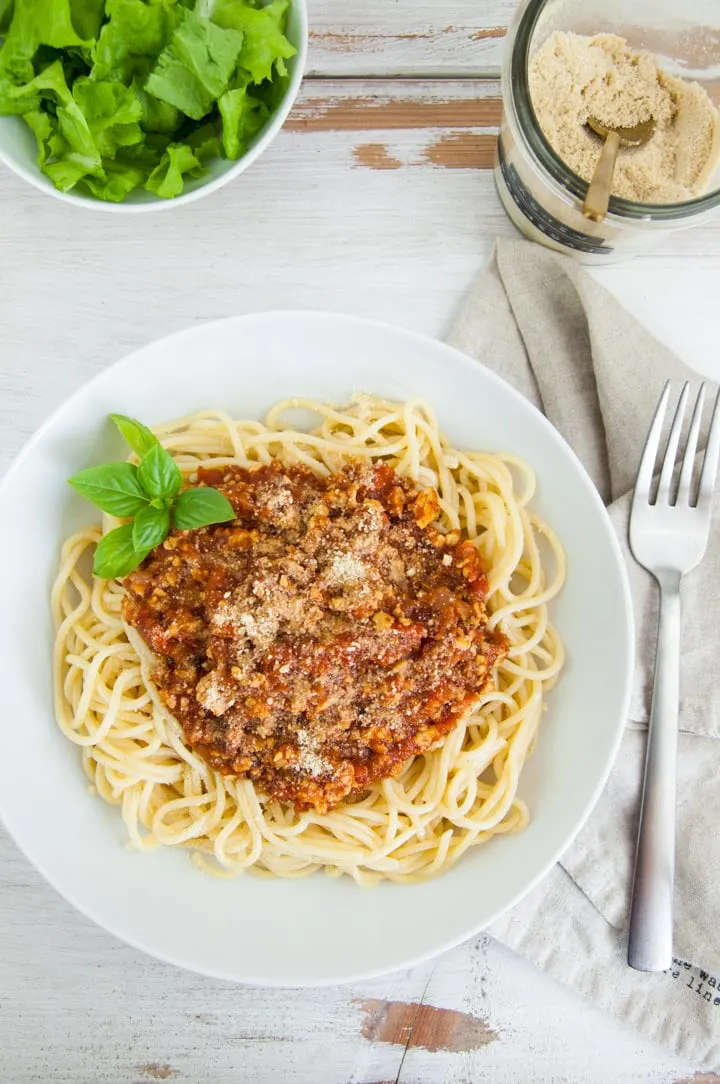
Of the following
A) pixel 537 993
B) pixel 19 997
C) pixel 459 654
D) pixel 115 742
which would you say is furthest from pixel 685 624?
pixel 19 997

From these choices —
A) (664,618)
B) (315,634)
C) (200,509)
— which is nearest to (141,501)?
(200,509)

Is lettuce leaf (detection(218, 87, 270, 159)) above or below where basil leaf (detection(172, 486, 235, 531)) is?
above

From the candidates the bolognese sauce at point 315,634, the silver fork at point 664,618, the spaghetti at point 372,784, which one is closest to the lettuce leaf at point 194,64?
the spaghetti at point 372,784

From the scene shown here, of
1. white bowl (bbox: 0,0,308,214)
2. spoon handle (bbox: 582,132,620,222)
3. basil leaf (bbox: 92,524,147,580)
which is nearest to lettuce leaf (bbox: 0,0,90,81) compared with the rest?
white bowl (bbox: 0,0,308,214)

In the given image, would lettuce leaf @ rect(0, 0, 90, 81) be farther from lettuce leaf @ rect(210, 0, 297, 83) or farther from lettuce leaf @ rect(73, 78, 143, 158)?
lettuce leaf @ rect(210, 0, 297, 83)

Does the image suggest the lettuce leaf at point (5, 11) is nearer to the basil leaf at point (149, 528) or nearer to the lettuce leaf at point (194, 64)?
the lettuce leaf at point (194, 64)

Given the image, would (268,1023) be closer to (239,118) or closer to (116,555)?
(116,555)
